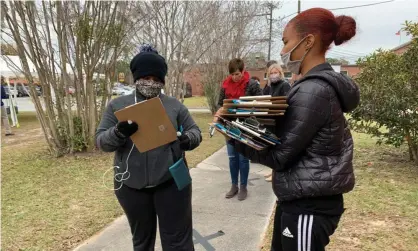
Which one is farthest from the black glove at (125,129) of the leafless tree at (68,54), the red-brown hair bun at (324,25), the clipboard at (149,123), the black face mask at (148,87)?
the leafless tree at (68,54)

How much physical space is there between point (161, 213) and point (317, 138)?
131cm

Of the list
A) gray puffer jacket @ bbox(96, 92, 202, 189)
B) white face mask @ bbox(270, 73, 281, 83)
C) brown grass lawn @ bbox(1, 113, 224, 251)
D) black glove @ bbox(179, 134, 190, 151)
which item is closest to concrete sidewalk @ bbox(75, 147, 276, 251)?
brown grass lawn @ bbox(1, 113, 224, 251)

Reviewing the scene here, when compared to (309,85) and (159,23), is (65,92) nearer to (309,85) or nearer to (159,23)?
(159,23)

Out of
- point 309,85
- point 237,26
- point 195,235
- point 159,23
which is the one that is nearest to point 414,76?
point 195,235

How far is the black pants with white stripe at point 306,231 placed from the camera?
1710mm

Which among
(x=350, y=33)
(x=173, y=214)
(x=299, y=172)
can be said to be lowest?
(x=173, y=214)

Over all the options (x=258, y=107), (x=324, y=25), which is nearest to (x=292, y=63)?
(x=324, y=25)

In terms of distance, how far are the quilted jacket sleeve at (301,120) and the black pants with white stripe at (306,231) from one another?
0.97 feet

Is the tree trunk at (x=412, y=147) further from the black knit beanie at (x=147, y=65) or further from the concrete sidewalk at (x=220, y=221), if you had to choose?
the black knit beanie at (x=147, y=65)

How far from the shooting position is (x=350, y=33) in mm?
1719

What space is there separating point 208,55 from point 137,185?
13.7 metres

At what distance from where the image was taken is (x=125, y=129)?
2.14 metres

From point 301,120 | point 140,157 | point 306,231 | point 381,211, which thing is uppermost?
point 301,120

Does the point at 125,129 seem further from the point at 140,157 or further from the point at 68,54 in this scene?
the point at 68,54
